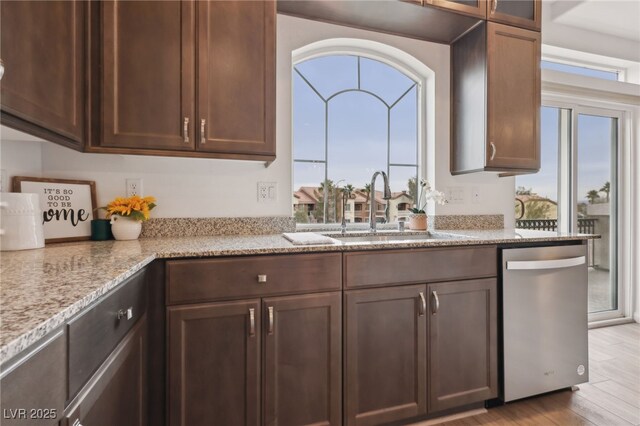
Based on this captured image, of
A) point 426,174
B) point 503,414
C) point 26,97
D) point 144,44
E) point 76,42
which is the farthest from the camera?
point 426,174

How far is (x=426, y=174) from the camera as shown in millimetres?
2492

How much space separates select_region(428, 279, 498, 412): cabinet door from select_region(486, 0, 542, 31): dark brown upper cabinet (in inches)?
64.7

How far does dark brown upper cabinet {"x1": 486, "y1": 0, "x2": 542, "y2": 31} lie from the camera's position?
6.89 ft

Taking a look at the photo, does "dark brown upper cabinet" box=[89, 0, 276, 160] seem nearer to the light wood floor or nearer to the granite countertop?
the granite countertop

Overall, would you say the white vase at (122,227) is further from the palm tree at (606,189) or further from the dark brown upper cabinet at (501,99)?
the palm tree at (606,189)

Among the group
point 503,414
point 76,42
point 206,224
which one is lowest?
point 503,414

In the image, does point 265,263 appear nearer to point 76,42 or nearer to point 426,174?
point 76,42

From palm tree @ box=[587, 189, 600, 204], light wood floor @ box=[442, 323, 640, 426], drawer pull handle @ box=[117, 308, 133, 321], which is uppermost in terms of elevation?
palm tree @ box=[587, 189, 600, 204]

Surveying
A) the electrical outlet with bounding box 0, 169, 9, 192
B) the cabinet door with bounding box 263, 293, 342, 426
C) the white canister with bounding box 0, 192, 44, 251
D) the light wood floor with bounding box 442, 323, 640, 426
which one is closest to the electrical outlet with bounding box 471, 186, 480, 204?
the light wood floor with bounding box 442, 323, 640, 426

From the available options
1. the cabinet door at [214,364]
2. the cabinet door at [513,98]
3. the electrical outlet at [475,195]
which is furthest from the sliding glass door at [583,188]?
the cabinet door at [214,364]

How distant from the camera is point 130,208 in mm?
1652

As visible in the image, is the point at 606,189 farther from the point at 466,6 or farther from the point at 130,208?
the point at 130,208

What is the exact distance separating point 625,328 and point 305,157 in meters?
3.26

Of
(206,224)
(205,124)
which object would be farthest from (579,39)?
(206,224)
